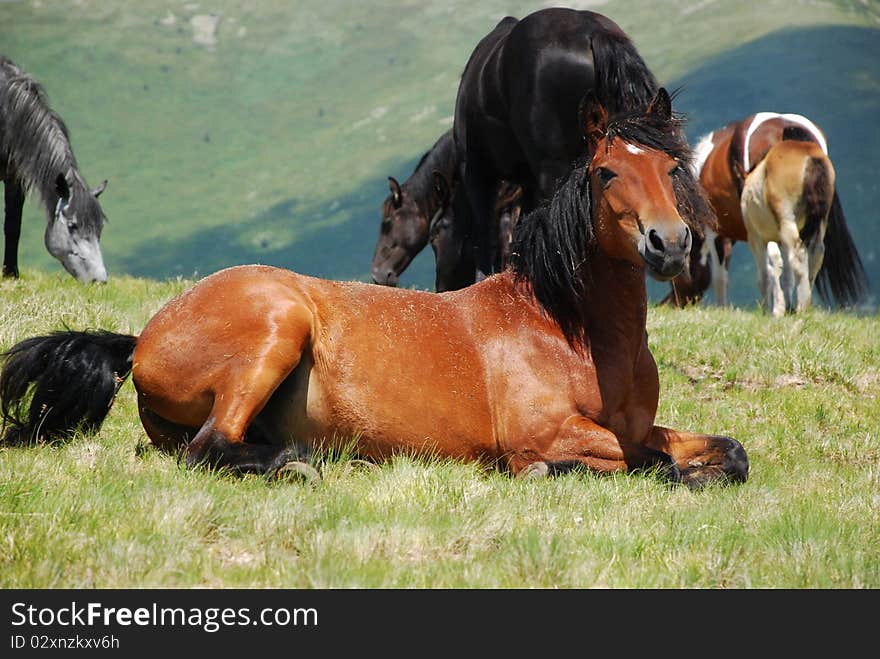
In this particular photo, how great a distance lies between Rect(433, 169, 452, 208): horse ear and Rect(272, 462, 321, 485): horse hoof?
7.76 metres

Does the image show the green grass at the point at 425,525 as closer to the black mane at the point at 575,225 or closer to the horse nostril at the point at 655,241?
the black mane at the point at 575,225

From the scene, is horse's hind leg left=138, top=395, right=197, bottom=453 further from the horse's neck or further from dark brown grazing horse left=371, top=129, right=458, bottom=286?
dark brown grazing horse left=371, top=129, right=458, bottom=286

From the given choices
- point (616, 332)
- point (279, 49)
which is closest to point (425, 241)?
point (616, 332)

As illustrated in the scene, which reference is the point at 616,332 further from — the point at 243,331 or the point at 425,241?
the point at 425,241

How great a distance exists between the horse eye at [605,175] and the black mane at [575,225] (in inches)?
6.2

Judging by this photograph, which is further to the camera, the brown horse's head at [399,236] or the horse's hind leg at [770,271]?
the brown horse's head at [399,236]

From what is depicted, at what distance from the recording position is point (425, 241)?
13.2m

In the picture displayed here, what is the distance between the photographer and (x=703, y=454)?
17.9 feet

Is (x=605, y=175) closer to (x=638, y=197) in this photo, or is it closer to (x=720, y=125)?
(x=638, y=197)

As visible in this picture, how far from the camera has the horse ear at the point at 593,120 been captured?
17.4 feet

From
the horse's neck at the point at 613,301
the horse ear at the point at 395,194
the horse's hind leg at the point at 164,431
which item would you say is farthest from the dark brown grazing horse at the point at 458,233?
the horse's hind leg at the point at 164,431

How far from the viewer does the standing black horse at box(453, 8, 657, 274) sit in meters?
6.93

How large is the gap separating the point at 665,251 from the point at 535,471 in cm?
119

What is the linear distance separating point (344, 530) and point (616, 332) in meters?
2.04
